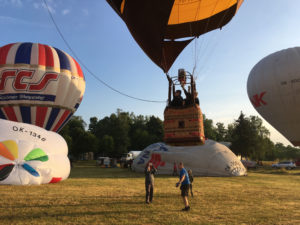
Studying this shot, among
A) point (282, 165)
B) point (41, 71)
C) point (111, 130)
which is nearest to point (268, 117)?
point (282, 165)

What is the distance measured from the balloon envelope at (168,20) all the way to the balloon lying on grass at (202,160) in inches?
406

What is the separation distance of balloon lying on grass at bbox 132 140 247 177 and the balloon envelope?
10.3m

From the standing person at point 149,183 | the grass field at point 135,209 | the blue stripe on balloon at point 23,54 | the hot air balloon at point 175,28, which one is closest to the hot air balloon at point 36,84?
the blue stripe on balloon at point 23,54

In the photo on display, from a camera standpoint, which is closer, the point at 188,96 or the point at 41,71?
the point at 188,96

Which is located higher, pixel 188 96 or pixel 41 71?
pixel 41 71

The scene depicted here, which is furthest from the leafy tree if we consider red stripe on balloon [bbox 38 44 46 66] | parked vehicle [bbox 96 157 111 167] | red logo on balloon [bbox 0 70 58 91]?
red logo on balloon [bbox 0 70 58 91]

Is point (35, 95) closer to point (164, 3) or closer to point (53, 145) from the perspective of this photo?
point (53, 145)

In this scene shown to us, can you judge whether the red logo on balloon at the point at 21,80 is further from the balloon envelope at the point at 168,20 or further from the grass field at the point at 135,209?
the balloon envelope at the point at 168,20

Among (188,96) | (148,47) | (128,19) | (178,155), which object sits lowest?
(178,155)

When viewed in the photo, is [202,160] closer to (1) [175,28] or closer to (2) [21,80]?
(1) [175,28]

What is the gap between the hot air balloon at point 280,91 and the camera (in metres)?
23.4

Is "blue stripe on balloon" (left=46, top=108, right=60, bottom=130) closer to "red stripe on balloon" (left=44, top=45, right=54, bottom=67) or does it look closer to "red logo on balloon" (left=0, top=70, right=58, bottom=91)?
"red logo on balloon" (left=0, top=70, right=58, bottom=91)

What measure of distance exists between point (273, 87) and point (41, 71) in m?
20.3

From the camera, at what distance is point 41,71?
62.0 ft
